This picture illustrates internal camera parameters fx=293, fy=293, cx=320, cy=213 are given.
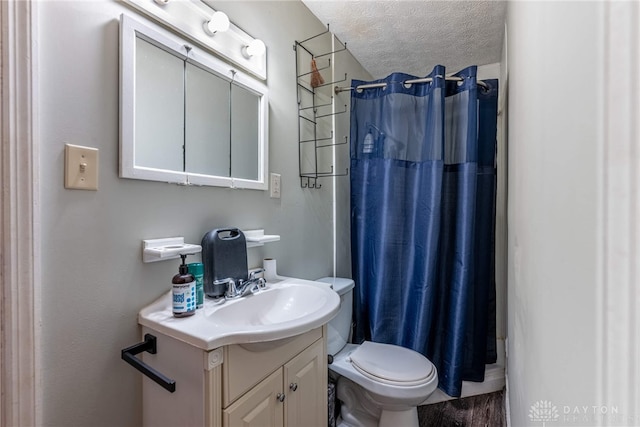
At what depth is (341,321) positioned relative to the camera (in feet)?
5.60

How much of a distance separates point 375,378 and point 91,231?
128cm

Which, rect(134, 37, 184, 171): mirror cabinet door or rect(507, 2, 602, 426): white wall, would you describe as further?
rect(134, 37, 184, 171): mirror cabinet door

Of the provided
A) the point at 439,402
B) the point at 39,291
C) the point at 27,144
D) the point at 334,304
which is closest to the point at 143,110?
the point at 27,144

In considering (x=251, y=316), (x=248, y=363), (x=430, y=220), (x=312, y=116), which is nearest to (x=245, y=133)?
(x=312, y=116)

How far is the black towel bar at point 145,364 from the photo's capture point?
0.72m

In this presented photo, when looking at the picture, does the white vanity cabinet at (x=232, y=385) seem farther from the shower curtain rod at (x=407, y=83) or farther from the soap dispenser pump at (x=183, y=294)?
the shower curtain rod at (x=407, y=83)

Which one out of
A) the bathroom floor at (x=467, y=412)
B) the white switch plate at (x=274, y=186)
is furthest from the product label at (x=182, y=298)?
the bathroom floor at (x=467, y=412)

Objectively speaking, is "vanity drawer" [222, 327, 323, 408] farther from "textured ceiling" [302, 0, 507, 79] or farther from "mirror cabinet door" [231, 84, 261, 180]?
"textured ceiling" [302, 0, 507, 79]

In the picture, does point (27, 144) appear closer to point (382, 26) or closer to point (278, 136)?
point (278, 136)

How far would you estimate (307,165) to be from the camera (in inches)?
67.6

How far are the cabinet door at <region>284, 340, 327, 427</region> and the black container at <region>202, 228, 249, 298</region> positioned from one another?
0.38m

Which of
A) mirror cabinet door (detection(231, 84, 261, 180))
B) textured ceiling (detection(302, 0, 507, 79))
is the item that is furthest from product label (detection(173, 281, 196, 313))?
textured ceiling (detection(302, 0, 507, 79))

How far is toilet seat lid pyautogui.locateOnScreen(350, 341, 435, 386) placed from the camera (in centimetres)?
136

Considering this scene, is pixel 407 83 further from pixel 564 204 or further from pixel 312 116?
pixel 564 204
